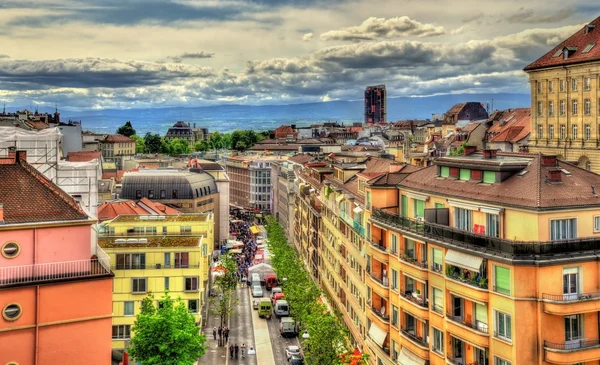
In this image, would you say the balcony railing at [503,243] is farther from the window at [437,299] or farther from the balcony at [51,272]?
the balcony at [51,272]

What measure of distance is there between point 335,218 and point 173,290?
2132 cm

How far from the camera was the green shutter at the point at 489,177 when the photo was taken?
40.9 m

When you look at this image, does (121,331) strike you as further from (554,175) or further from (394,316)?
(554,175)

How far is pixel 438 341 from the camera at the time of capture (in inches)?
1652

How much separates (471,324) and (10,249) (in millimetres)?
25373

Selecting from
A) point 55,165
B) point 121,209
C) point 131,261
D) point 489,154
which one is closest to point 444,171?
point 489,154

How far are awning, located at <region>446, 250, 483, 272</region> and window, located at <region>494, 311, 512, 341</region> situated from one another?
2827mm

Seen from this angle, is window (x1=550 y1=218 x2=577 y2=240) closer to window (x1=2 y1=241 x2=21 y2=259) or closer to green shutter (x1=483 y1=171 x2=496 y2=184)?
green shutter (x1=483 y1=171 x2=496 y2=184)

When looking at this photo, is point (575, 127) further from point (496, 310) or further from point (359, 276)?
point (496, 310)

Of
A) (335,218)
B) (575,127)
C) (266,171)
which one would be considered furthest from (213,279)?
(266,171)

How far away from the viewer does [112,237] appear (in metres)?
66.8

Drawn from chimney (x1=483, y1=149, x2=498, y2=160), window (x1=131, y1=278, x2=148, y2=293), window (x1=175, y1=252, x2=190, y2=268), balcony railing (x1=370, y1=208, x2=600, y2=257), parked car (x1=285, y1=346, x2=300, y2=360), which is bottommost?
parked car (x1=285, y1=346, x2=300, y2=360)

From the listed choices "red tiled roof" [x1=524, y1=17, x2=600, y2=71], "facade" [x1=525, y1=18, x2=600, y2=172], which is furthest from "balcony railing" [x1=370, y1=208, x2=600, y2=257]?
"red tiled roof" [x1=524, y1=17, x2=600, y2=71]

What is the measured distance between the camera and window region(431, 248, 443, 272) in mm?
41594
